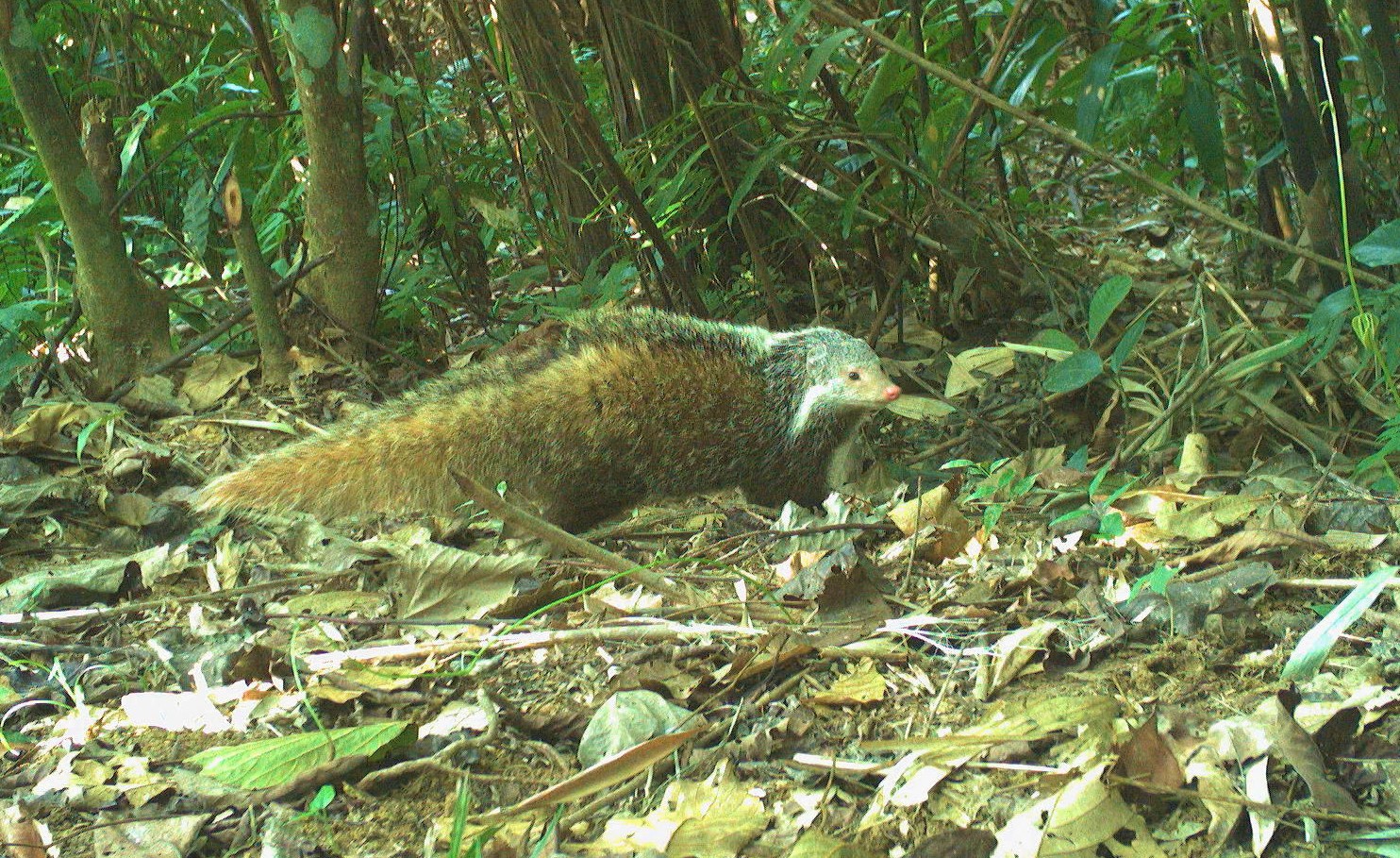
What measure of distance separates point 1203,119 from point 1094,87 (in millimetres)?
480

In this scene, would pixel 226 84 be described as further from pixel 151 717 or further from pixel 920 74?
pixel 151 717

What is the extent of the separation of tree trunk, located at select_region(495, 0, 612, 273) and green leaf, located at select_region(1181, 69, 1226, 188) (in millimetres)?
2125

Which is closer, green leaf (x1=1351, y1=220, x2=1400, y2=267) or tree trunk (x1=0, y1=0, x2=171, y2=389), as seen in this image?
green leaf (x1=1351, y1=220, x2=1400, y2=267)

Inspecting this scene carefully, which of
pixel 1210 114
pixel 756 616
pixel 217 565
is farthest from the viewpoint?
pixel 1210 114

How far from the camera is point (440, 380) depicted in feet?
13.0

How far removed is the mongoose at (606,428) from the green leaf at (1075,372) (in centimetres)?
82

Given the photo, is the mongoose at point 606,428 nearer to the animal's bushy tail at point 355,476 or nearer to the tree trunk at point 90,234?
the animal's bushy tail at point 355,476

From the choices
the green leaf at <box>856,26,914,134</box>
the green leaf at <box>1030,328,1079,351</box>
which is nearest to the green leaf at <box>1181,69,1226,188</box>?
the green leaf at <box>1030,328,1079,351</box>

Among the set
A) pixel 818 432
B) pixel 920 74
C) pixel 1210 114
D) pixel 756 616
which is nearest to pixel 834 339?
pixel 818 432

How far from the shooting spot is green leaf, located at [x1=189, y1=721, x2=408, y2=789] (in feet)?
6.90

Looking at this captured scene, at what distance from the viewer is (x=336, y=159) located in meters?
4.67

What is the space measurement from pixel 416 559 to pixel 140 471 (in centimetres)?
150

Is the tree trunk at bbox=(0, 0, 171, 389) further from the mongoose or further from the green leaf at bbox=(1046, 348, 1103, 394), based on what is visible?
the green leaf at bbox=(1046, 348, 1103, 394)

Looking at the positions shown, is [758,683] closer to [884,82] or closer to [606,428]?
[606,428]
